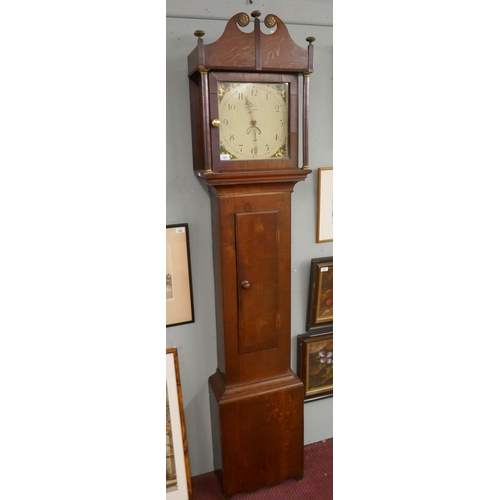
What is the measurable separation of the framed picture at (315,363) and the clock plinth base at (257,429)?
0.22 meters

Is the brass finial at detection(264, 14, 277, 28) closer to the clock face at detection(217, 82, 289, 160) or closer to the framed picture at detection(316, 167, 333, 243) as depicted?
the clock face at detection(217, 82, 289, 160)

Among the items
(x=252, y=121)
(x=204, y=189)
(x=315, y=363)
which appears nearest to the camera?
(x=252, y=121)

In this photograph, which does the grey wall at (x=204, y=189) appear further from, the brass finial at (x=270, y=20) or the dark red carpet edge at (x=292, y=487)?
the brass finial at (x=270, y=20)

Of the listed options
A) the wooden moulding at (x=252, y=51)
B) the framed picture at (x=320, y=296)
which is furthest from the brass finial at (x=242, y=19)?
the framed picture at (x=320, y=296)

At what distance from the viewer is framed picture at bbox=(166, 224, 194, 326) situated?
5.62ft

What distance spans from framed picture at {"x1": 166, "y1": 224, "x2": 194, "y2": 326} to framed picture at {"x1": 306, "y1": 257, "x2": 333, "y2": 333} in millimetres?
512

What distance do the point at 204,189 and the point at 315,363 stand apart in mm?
909

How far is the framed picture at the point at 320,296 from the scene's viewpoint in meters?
1.91

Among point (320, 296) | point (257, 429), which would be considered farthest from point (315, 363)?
point (257, 429)

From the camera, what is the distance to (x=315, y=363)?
2.03m

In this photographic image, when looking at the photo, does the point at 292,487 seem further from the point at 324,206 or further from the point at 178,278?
the point at 324,206
